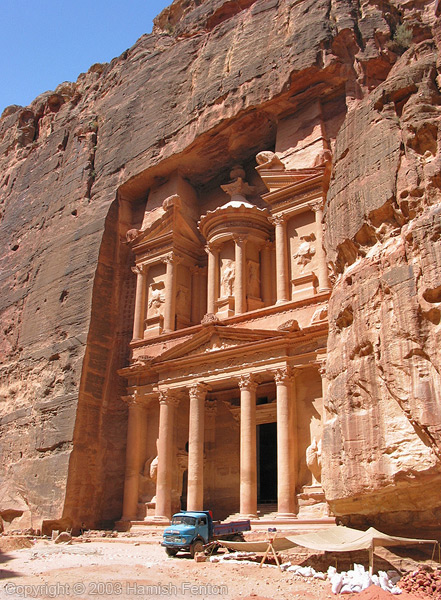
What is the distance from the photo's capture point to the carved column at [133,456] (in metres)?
21.8

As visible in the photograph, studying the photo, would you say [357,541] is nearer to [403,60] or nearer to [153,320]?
[403,60]

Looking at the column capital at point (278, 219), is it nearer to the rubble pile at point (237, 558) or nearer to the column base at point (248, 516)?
the column base at point (248, 516)

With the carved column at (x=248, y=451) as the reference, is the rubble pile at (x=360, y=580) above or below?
below

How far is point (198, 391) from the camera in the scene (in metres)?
21.1

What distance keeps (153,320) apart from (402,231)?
58.3ft

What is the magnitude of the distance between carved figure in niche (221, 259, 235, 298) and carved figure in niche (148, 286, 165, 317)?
9.57 ft

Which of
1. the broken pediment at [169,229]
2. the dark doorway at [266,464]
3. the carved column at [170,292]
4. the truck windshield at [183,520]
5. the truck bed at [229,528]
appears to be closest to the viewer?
the truck windshield at [183,520]

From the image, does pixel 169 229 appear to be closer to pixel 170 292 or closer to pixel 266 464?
pixel 170 292

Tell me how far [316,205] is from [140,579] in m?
14.4

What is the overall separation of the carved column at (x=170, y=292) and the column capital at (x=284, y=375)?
256 inches

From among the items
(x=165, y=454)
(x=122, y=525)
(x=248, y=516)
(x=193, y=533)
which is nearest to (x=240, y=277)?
(x=165, y=454)

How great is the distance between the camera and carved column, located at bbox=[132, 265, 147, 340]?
2509 cm

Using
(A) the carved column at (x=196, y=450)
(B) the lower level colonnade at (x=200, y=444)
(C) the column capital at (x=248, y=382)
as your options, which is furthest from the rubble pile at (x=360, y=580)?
(A) the carved column at (x=196, y=450)

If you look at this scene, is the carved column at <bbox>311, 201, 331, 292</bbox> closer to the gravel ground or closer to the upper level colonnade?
the upper level colonnade
